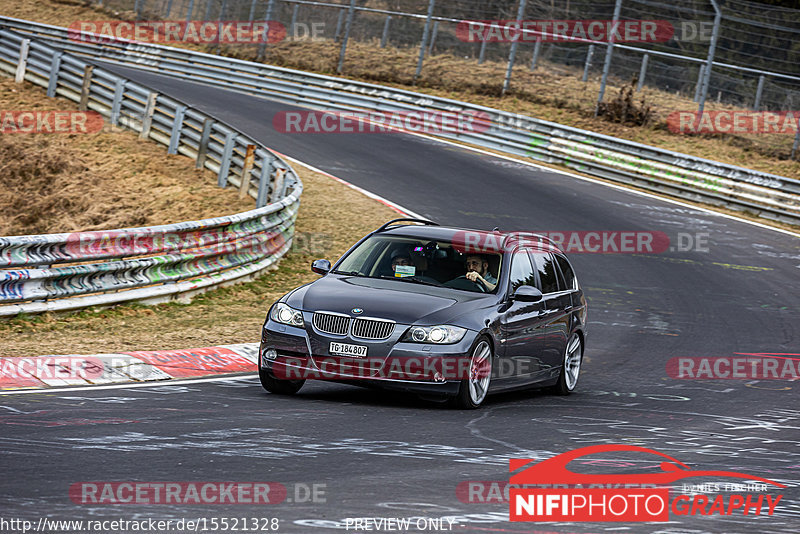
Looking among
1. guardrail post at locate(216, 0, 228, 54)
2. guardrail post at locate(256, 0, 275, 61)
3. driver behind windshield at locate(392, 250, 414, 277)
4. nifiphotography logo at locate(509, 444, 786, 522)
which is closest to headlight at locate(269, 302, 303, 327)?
driver behind windshield at locate(392, 250, 414, 277)

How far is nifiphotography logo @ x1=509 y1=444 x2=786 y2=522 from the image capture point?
6.32 m

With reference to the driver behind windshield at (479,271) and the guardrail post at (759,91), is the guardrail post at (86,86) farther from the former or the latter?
the driver behind windshield at (479,271)

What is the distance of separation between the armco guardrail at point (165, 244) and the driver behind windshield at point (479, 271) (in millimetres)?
4756

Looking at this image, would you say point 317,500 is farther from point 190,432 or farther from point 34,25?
point 34,25

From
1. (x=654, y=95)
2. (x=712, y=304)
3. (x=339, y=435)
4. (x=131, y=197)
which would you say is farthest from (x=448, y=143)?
(x=339, y=435)

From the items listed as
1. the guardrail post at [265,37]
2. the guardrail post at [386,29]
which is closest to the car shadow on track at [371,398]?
the guardrail post at [386,29]

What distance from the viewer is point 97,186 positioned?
2392cm

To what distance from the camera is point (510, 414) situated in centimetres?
1002

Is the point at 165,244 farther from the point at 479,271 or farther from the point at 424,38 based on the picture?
the point at 424,38

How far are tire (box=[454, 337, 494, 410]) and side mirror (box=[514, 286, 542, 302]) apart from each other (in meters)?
0.73

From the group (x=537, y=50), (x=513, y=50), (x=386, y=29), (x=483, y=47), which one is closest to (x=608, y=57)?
(x=537, y=50)

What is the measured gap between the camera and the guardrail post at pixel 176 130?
83.0 ft

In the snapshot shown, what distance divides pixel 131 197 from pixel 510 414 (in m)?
14.7

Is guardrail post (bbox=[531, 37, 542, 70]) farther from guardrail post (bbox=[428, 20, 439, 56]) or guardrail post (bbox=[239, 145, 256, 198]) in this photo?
guardrail post (bbox=[239, 145, 256, 198])
